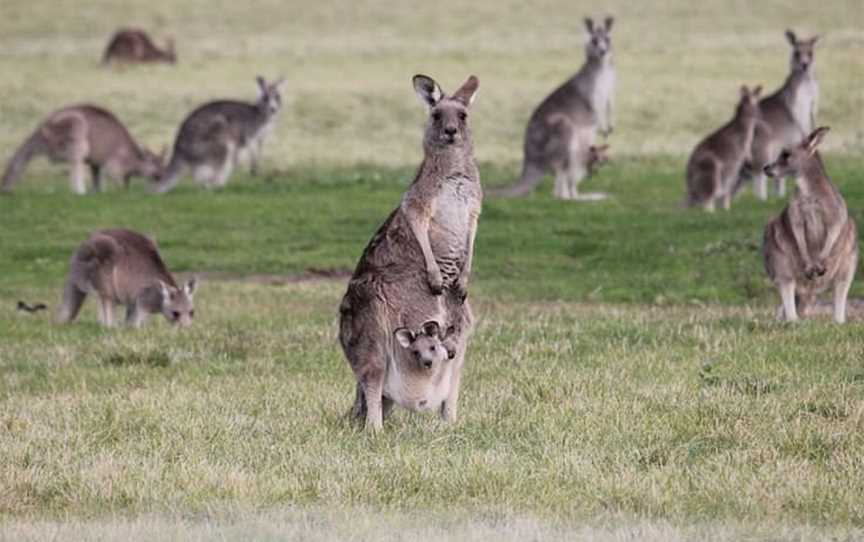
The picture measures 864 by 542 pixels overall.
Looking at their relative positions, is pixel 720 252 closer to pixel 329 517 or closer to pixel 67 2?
pixel 329 517

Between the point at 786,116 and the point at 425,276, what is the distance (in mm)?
17004

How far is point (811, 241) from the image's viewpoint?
44.3 feet

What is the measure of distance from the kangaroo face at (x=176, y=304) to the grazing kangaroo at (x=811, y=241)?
17.2ft

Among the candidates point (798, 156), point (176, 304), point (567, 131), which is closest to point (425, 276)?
point (798, 156)

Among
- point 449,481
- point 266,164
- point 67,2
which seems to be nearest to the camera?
point 449,481

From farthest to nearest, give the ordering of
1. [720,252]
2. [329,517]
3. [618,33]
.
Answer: [618,33] < [720,252] < [329,517]

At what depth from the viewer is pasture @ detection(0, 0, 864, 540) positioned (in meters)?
7.47

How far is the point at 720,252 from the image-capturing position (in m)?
19.3

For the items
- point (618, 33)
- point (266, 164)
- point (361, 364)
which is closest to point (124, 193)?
point (266, 164)

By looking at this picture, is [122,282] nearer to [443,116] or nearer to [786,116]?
[443,116]

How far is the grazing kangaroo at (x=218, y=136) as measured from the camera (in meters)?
26.8

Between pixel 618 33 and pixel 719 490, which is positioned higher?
pixel 618 33

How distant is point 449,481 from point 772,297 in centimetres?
1007

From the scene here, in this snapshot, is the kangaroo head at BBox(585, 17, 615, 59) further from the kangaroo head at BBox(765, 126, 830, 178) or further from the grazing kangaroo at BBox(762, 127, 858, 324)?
the grazing kangaroo at BBox(762, 127, 858, 324)
